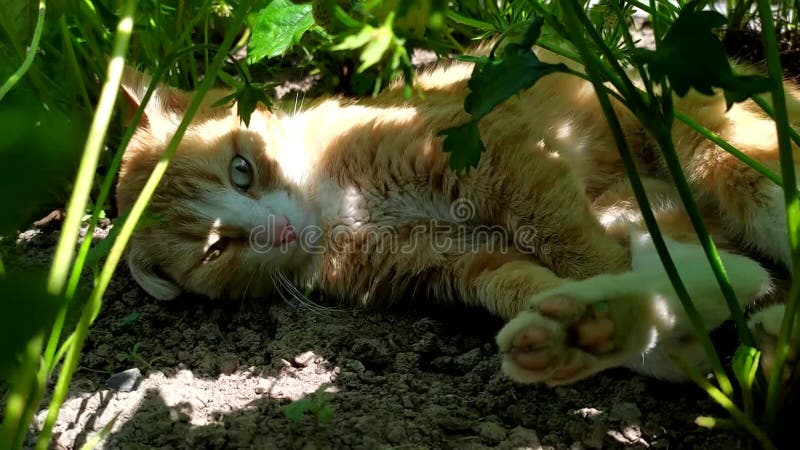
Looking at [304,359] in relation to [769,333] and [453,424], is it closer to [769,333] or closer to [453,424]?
Result: [453,424]

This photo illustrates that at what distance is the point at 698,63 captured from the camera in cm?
93

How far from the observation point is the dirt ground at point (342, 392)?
133cm

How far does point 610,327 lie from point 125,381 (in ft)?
3.69

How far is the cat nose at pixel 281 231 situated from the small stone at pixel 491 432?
3.21 feet

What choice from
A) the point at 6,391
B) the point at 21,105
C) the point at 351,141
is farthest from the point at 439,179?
the point at 21,105

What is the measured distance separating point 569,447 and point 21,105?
3.73 feet

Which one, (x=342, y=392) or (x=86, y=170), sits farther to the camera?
(x=342, y=392)

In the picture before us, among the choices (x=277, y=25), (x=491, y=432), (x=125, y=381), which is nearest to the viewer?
(x=491, y=432)

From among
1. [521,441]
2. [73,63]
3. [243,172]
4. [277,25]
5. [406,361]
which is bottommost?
[521,441]

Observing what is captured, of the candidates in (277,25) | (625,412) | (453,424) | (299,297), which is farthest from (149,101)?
(625,412)

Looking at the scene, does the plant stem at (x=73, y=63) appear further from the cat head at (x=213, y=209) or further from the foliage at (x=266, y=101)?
the cat head at (x=213, y=209)

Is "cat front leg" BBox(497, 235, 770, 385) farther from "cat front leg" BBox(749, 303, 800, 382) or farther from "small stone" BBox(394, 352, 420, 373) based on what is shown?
"small stone" BBox(394, 352, 420, 373)

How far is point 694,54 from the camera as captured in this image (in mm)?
930

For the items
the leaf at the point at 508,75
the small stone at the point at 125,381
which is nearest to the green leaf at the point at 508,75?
the leaf at the point at 508,75
